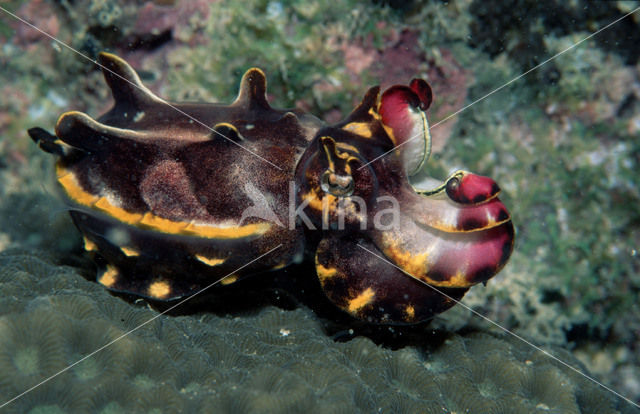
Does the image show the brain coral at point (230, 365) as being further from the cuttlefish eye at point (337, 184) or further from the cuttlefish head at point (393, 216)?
the cuttlefish eye at point (337, 184)

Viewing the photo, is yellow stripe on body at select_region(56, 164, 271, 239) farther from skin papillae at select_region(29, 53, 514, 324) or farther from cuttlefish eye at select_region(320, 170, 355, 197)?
cuttlefish eye at select_region(320, 170, 355, 197)

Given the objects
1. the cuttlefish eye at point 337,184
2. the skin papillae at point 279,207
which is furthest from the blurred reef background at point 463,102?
the cuttlefish eye at point 337,184

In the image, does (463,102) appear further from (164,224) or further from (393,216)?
(164,224)

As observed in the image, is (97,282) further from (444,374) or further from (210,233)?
(444,374)

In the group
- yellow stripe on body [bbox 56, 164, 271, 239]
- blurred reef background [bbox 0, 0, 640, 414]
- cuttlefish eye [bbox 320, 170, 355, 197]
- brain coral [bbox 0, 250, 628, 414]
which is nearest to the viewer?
brain coral [bbox 0, 250, 628, 414]

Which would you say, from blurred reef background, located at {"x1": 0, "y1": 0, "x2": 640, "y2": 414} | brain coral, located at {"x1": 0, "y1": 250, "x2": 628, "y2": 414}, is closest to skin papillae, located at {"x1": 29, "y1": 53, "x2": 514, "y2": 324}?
brain coral, located at {"x1": 0, "y1": 250, "x2": 628, "y2": 414}

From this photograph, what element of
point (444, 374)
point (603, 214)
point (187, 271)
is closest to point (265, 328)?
point (187, 271)

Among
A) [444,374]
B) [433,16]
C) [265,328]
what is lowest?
[444,374]
